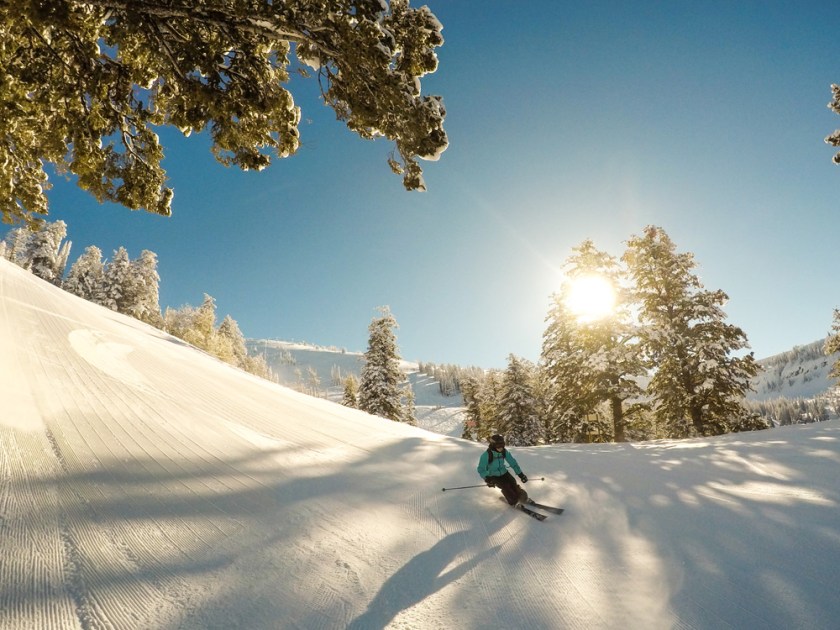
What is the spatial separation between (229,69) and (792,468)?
37.9 feet

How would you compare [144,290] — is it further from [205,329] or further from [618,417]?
[618,417]

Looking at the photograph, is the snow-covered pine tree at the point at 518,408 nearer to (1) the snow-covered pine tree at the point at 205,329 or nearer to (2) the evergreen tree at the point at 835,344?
(2) the evergreen tree at the point at 835,344

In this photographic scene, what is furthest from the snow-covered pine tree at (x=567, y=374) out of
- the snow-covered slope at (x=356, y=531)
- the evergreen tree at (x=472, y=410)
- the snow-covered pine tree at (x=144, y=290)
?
the snow-covered pine tree at (x=144, y=290)

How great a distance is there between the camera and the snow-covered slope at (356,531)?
329cm

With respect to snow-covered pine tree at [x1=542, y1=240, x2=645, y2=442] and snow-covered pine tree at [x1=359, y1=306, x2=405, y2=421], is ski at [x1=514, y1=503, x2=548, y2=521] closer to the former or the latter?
snow-covered pine tree at [x1=542, y1=240, x2=645, y2=442]

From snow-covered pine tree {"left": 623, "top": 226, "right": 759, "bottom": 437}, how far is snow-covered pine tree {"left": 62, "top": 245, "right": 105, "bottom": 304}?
58.8 meters

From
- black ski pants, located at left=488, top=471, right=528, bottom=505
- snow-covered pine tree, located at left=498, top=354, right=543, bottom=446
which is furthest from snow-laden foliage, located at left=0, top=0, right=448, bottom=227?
snow-covered pine tree, located at left=498, top=354, right=543, bottom=446

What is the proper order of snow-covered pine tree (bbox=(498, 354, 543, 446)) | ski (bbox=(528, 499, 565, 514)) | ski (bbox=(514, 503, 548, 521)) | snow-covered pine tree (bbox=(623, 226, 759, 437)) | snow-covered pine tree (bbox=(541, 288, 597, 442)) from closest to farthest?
ski (bbox=(514, 503, 548, 521)) → ski (bbox=(528, 499, 565, 514)) → snow-covered pine tree (bbox=(623, 226, 759, 437)) → snow-covered pine tree (bbox=(541, 288, 597, 442)) → snow-covered pine tree (bbox=(498, 354, 543, 446))

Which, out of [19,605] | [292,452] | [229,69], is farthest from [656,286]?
[19,605]

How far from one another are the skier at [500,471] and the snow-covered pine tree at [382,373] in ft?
76.7

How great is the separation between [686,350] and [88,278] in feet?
221

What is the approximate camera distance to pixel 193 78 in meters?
4.82

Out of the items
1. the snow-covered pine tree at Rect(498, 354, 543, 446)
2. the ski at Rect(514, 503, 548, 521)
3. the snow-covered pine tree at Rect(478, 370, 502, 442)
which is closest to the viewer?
the ski at Rect(514, 503, 548, 521)

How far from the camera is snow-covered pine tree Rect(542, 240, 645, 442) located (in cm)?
1791
